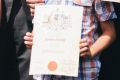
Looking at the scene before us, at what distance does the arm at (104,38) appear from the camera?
4.51 ft

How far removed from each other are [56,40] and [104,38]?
210mm

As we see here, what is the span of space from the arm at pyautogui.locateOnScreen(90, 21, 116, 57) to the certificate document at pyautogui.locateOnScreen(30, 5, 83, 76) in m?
0.09

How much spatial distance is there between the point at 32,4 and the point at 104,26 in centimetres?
33

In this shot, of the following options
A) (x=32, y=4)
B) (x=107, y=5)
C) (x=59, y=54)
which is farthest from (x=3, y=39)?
(x=107, y=5)

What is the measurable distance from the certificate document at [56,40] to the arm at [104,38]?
0.31ft

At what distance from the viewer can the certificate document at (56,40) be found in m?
1.32

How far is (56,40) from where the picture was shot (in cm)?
133

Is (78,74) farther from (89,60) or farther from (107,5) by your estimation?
(107,5)

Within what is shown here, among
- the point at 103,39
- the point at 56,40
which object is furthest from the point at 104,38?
the point at 56,40

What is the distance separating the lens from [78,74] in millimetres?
1373

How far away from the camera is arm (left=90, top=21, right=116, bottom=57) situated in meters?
1.37

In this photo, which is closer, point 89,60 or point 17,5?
point 89,60

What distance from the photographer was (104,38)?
1.38 m

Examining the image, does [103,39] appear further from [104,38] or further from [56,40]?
[56,40]
